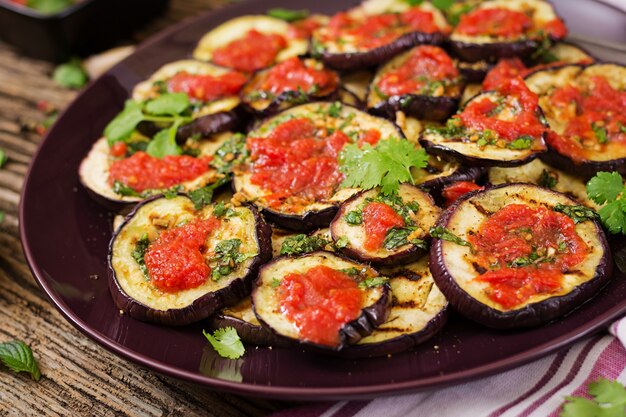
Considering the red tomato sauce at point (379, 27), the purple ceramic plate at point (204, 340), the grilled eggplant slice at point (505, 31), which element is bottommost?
the purple ceramic plate at point (204, 340)

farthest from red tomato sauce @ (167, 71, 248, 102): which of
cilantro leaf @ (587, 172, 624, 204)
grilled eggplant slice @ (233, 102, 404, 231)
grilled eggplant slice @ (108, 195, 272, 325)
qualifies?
cilantro leaf @ (587, 172, 624, 204)

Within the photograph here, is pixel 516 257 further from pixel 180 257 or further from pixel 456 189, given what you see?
pixel 180 257

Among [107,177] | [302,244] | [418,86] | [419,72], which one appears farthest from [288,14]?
[302,244]

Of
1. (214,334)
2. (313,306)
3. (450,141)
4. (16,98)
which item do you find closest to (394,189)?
(450,141)

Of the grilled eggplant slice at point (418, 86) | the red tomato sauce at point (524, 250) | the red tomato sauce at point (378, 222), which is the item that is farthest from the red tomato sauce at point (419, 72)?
the red tomato sauce at point (524, 250)

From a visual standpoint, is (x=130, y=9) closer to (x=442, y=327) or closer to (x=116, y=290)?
(x=116, y=290)

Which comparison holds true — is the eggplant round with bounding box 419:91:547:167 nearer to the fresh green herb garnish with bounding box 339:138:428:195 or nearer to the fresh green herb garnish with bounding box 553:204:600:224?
the fresh green herb garnish with bounding box 339:138:428:195

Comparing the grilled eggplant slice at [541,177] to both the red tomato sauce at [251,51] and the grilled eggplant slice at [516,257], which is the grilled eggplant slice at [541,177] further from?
the red tomato sauce at [251,51]
